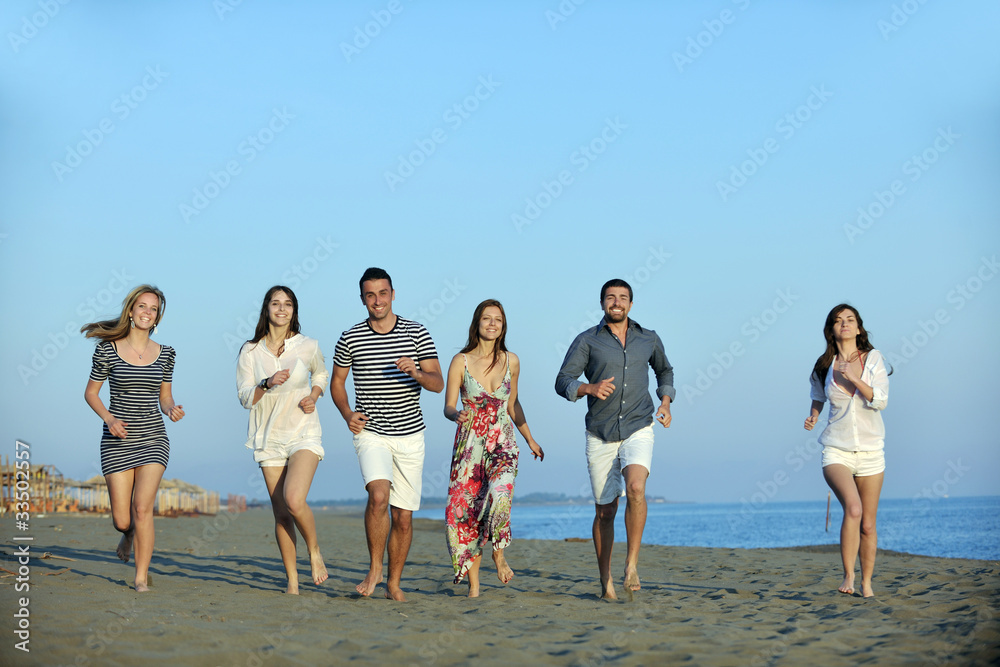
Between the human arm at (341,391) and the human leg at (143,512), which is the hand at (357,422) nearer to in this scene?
the human arm at (341,391)

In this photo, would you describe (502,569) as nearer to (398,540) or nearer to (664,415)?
(398,540)

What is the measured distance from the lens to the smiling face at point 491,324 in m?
6.93

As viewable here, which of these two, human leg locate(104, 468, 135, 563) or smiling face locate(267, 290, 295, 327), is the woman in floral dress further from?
human leg locate(104, 468, 135, 563)

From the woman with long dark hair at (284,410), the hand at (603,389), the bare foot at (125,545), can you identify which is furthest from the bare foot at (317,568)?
the hand at (603,389)

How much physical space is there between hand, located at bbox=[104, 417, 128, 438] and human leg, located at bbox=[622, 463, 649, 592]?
3.97 meters

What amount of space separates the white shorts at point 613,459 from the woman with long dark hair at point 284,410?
2265mm

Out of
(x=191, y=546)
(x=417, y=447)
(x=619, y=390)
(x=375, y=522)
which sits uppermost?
(x=619, y=390)

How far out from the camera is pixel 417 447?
22.3ft

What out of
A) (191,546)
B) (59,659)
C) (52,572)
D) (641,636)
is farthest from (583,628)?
(191,546)

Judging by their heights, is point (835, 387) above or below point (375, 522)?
above

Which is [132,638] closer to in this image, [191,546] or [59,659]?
[59,659]

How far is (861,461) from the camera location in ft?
22.2

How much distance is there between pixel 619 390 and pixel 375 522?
89.0 inches

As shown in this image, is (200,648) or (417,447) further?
(417,447)
